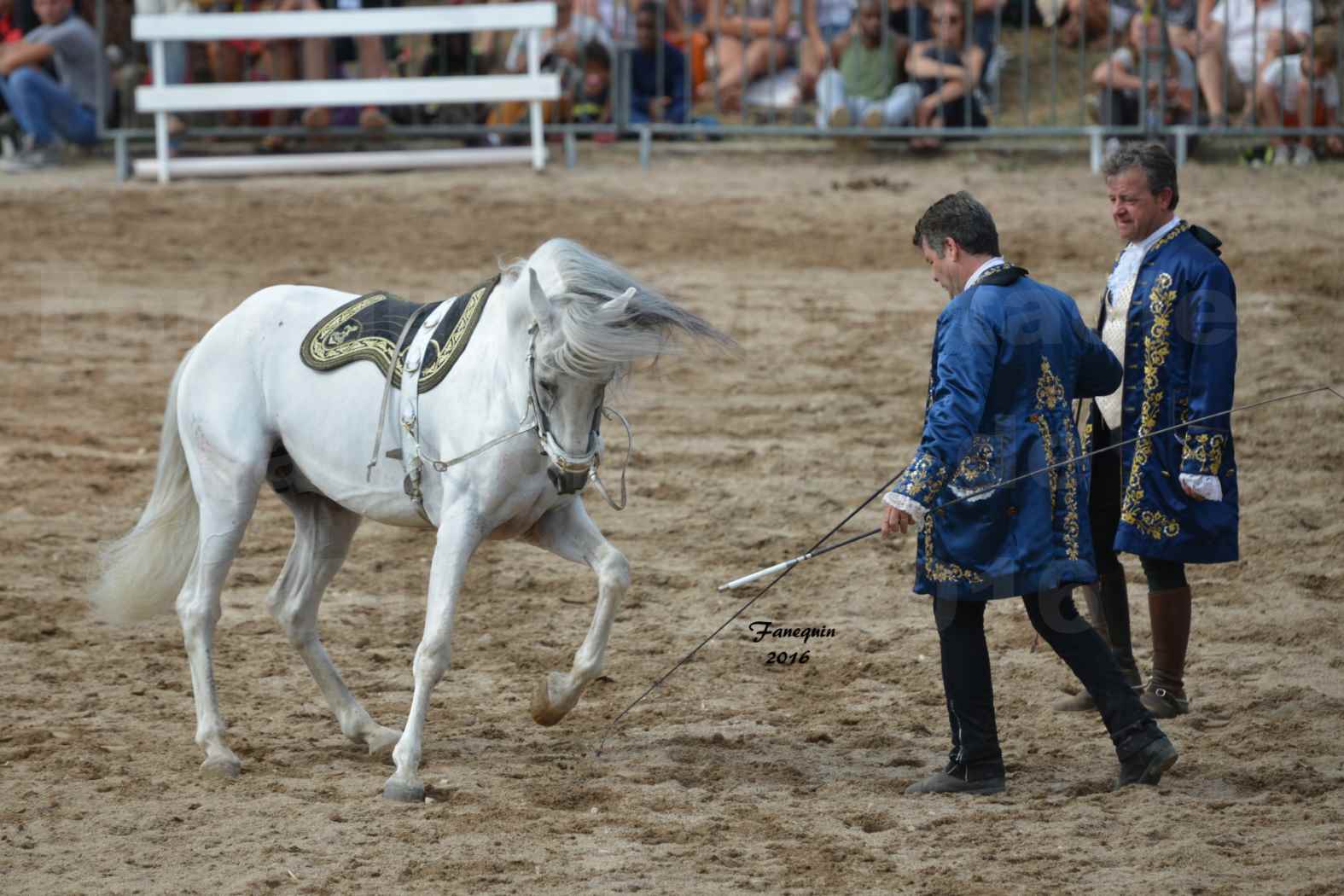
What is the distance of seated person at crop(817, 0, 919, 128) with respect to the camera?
14.7m

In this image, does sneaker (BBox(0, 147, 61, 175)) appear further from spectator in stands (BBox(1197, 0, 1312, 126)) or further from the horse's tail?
the horse's tail

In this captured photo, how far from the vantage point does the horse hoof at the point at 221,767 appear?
5602mm

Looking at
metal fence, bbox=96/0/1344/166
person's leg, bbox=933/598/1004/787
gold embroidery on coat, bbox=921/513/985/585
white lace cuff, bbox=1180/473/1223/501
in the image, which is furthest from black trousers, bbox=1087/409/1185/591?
metal fence, bbox=96/0/1344/166

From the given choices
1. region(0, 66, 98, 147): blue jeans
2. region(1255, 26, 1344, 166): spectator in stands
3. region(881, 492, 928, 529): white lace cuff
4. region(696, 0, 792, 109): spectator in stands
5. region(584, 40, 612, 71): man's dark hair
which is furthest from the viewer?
region(0, 66, 98, 147): blue jeans

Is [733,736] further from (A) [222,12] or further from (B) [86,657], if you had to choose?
(A) [222,12]

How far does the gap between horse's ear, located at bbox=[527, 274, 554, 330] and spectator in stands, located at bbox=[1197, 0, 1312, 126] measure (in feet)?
33.4

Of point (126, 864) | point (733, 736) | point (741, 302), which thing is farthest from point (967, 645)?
point (741, 302)

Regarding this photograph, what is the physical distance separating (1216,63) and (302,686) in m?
10.3

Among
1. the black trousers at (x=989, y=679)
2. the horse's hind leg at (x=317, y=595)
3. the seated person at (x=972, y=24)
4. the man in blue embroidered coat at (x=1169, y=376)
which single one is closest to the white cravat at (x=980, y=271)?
the man in blue embroidered coat at (x=1169, y=376)

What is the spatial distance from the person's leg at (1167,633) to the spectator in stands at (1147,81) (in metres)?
8.88

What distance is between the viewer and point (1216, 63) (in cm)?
1405

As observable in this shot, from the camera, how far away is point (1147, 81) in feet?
45.8

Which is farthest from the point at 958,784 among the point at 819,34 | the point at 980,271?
the point at 819,34

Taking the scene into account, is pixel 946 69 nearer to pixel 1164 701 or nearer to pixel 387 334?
pixel 1164 701
